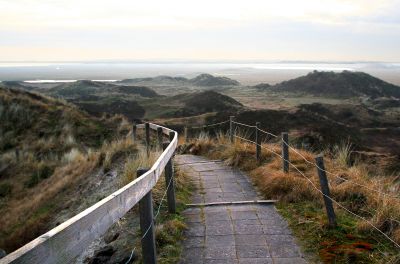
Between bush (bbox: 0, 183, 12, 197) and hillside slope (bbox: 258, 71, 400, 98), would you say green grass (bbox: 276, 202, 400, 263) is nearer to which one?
bush (bbox: 0, 183, 12, 197)

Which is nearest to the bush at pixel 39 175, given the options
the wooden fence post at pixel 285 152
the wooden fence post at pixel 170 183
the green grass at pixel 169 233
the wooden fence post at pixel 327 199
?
the green grass at pixel 169 233

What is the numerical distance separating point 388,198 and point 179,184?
4.30 meters

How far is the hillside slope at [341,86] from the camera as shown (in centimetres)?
8312

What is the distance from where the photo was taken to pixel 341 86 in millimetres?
85125

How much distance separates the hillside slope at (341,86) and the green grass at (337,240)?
7627 cm

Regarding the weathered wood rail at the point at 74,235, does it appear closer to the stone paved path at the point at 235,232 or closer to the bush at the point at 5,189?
the stone paved path at the point at 235,232

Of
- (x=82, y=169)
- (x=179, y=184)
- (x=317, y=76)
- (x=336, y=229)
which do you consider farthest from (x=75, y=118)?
(x=317, y=76)

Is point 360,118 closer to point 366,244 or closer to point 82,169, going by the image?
point 82,169

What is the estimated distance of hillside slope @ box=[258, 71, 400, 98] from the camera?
8312cm

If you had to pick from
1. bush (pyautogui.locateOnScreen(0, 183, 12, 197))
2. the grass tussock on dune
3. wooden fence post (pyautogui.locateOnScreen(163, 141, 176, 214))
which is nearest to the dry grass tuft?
the grass tussock on dune

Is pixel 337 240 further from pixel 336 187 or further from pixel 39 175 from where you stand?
pixel 39 175

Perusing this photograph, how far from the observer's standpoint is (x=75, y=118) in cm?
2636

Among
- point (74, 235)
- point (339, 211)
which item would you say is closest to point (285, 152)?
point (339, 211)

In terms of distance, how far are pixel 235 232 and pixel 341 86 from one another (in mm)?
82272
